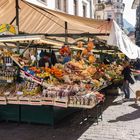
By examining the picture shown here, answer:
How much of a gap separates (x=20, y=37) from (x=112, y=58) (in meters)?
14.9

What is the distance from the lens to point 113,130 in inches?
347

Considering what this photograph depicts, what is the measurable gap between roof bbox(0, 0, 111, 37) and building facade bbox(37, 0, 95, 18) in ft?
28.8

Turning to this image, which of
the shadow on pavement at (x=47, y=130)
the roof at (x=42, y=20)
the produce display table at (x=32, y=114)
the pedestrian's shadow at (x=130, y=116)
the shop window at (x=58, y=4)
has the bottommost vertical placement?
the shadow on pavement at (x=47, y=130)

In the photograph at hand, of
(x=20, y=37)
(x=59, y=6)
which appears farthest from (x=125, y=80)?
(x=59, y=6)

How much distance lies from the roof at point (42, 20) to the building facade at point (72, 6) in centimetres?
877

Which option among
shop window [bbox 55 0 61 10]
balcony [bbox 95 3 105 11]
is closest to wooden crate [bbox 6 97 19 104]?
shop window [bbox 55 0 61 10]

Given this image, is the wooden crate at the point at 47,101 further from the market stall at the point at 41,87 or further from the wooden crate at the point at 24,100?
the wooden crate at the point at 24,100

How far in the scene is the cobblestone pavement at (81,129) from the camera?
8227 millimetres

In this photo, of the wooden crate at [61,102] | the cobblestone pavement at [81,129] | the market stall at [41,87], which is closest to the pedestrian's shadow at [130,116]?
the cobblestone pavement at [81,129]

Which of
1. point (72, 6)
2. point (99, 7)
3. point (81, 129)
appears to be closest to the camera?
point (81, 129)

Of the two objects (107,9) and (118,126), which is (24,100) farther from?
(107,9)

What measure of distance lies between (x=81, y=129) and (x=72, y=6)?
2328 cm

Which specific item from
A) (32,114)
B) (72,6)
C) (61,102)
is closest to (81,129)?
(32,114)

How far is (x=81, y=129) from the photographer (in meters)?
9.02
